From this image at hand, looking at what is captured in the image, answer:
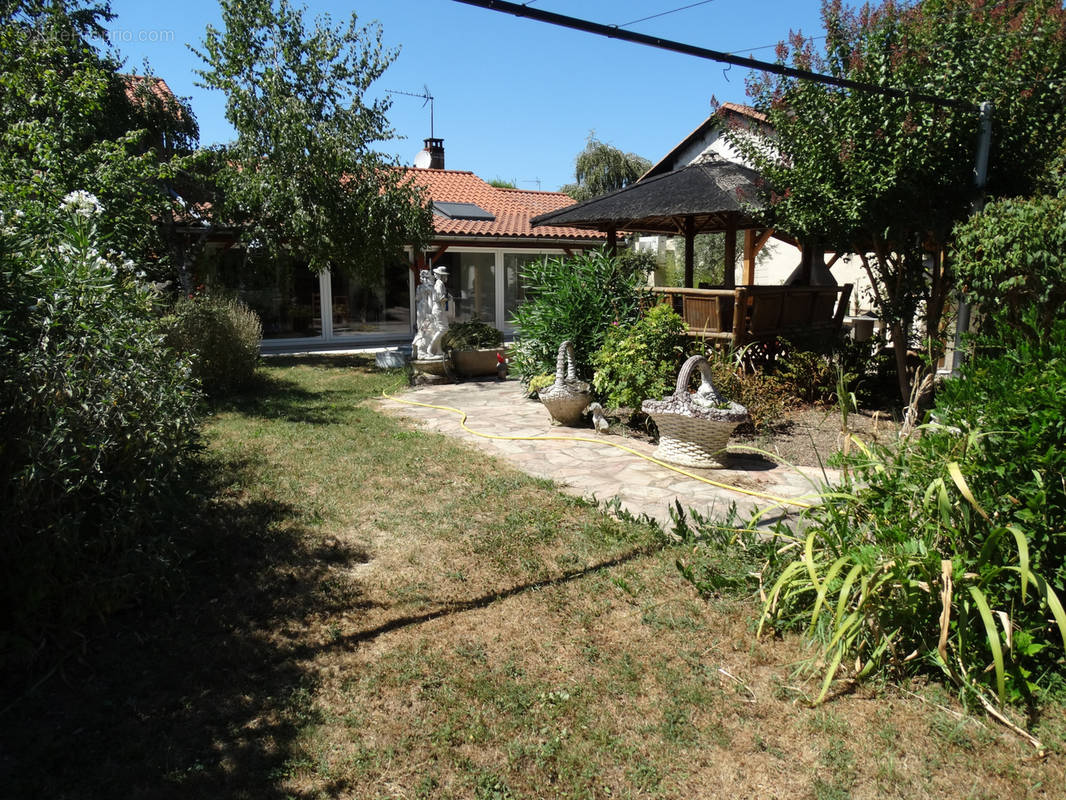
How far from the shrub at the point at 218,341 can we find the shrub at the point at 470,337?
10.5 ft

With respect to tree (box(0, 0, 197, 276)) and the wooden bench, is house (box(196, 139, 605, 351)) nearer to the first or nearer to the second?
tree (box(0, 0, 197, 276))

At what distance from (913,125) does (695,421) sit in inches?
138

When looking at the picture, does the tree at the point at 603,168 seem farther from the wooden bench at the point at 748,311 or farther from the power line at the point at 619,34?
the power line at the point at 619,34

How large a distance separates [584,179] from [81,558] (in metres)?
36.4

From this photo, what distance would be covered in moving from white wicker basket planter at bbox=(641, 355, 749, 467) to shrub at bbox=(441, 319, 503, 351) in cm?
653

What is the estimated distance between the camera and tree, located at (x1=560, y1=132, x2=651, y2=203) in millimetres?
36750

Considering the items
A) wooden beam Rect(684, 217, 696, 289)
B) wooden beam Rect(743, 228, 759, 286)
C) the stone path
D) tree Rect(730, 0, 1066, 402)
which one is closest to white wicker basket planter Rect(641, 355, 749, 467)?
the stone path

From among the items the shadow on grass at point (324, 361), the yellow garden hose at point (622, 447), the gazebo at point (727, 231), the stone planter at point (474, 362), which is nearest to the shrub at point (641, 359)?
the yellow garden hose at point (622, 447)

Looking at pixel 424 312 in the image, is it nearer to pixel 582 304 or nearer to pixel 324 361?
pixel 582 304

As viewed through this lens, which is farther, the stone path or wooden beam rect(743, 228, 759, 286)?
wooden beam rect(743, 228, 759, 286)

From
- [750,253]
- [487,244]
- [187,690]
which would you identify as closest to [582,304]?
[750,253]

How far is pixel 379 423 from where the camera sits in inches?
336

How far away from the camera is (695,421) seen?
6332 mm

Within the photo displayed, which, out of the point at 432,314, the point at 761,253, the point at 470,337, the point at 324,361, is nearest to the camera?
the point at 432,314
